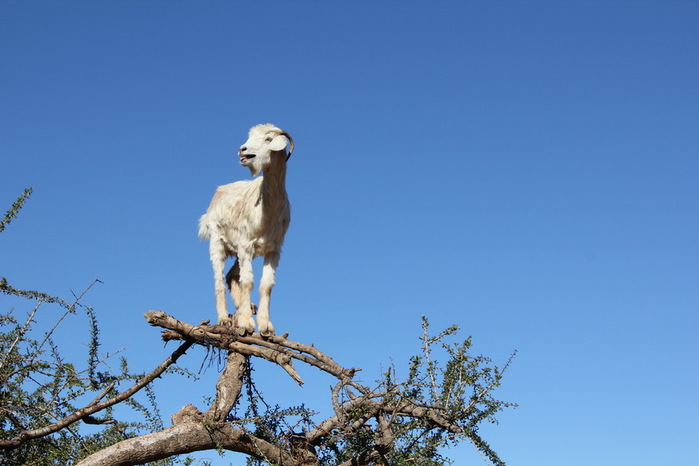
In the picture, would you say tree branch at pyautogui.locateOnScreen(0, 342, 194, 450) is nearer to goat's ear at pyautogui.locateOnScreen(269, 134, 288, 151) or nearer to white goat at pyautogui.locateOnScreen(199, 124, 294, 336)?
white goat at pyautogui.locateOnScreen(199, 124, 294, 336)

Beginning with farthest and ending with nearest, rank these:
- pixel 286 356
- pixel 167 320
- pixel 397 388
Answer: pixel 167 320
pixel 286 356
pixel 397 388

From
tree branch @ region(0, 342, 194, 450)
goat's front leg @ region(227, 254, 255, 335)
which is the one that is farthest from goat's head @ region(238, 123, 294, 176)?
tree branch @ region(0, 342, 194, 450)

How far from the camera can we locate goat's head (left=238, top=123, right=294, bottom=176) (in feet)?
25.7

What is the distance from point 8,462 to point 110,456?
146 centimetres

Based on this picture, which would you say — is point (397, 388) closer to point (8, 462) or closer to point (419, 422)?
point (419, 422)

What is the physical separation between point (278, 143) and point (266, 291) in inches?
58.8

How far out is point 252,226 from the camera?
8.15 meters

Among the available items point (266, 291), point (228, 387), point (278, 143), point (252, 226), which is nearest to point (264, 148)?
point (278, 143)

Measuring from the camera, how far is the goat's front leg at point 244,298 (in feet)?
25.2

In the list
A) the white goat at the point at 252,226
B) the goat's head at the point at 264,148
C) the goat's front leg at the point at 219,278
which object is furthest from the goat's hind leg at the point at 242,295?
the goat's head at the point at 264,148

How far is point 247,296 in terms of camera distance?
8.02m

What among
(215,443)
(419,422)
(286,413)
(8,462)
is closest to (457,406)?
(419,422)

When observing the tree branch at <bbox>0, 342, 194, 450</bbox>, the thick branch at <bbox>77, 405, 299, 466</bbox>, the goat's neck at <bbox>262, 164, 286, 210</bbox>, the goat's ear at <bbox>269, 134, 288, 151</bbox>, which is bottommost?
the thick branch at <bbox>77, 405, 299, 466</bbox>

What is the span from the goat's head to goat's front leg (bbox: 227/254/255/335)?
3.10 feet
